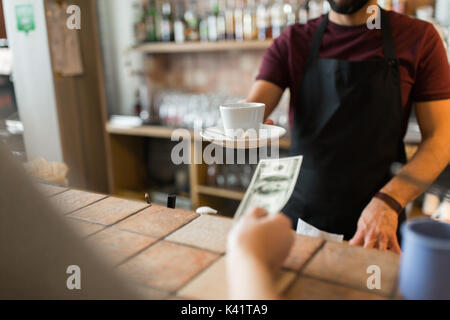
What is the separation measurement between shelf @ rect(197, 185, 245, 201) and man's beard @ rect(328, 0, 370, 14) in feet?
5.37

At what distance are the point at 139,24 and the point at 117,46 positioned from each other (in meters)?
0.39

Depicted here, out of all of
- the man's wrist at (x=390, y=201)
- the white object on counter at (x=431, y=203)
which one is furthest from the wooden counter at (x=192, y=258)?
the white object on counter at (x=431, y=203)

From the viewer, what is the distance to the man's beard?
4.72 feet

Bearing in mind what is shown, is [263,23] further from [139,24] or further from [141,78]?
[141,78]

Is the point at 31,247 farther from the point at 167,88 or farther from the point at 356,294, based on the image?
the point at 167,88

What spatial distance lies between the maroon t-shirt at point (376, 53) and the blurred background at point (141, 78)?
106 centimetres

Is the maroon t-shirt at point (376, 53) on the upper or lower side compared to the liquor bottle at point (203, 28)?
A: lower

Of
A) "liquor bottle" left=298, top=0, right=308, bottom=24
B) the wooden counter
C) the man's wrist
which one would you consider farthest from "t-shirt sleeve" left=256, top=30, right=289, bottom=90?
"liquor bottle" left=298, top=0, right=308, bottom=24

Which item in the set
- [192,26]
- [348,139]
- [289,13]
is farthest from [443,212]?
[192,26]

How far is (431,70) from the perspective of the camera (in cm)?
146

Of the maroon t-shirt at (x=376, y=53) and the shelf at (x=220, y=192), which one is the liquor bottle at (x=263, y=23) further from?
the maroon t-shirt at (x=376, y=53)

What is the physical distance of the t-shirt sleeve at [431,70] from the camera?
1.43 metres

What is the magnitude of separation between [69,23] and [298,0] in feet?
5.45

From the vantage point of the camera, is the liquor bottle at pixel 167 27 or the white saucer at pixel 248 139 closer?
the white saucer at pixel 248 139
